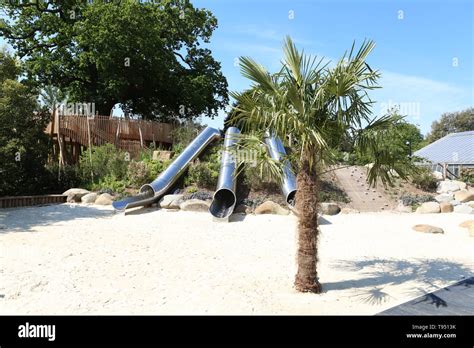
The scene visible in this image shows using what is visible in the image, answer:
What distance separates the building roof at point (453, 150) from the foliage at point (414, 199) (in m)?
17.8

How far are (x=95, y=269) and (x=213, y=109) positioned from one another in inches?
901

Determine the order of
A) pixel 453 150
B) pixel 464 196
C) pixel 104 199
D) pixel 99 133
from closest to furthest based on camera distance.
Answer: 1. pixel 104 199
2. pixel 464 196
3. pixel 99 133
4. pixel 453 150

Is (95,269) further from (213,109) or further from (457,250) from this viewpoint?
(213,109)

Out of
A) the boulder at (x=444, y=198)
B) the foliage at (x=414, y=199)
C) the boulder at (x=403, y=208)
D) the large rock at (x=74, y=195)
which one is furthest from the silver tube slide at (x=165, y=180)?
the boulder at (x=444, y=198)

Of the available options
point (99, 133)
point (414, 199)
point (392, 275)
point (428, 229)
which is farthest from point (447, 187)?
point (99, 133)

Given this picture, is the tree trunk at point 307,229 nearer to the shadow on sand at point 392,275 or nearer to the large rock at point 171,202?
the shadow on sand at point 392,275

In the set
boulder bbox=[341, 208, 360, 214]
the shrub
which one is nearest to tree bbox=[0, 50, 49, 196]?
the shrub

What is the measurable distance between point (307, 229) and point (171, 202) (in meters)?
7.71

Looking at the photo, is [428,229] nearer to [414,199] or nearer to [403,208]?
[403,208]

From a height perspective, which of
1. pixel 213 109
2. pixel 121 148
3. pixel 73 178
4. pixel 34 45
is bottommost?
pixel 73 178

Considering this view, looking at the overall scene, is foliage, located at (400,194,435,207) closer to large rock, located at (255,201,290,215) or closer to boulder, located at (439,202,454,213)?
boulder, located at (439,202,454,213)

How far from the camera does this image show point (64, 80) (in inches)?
1021

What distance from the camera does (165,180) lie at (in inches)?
537
